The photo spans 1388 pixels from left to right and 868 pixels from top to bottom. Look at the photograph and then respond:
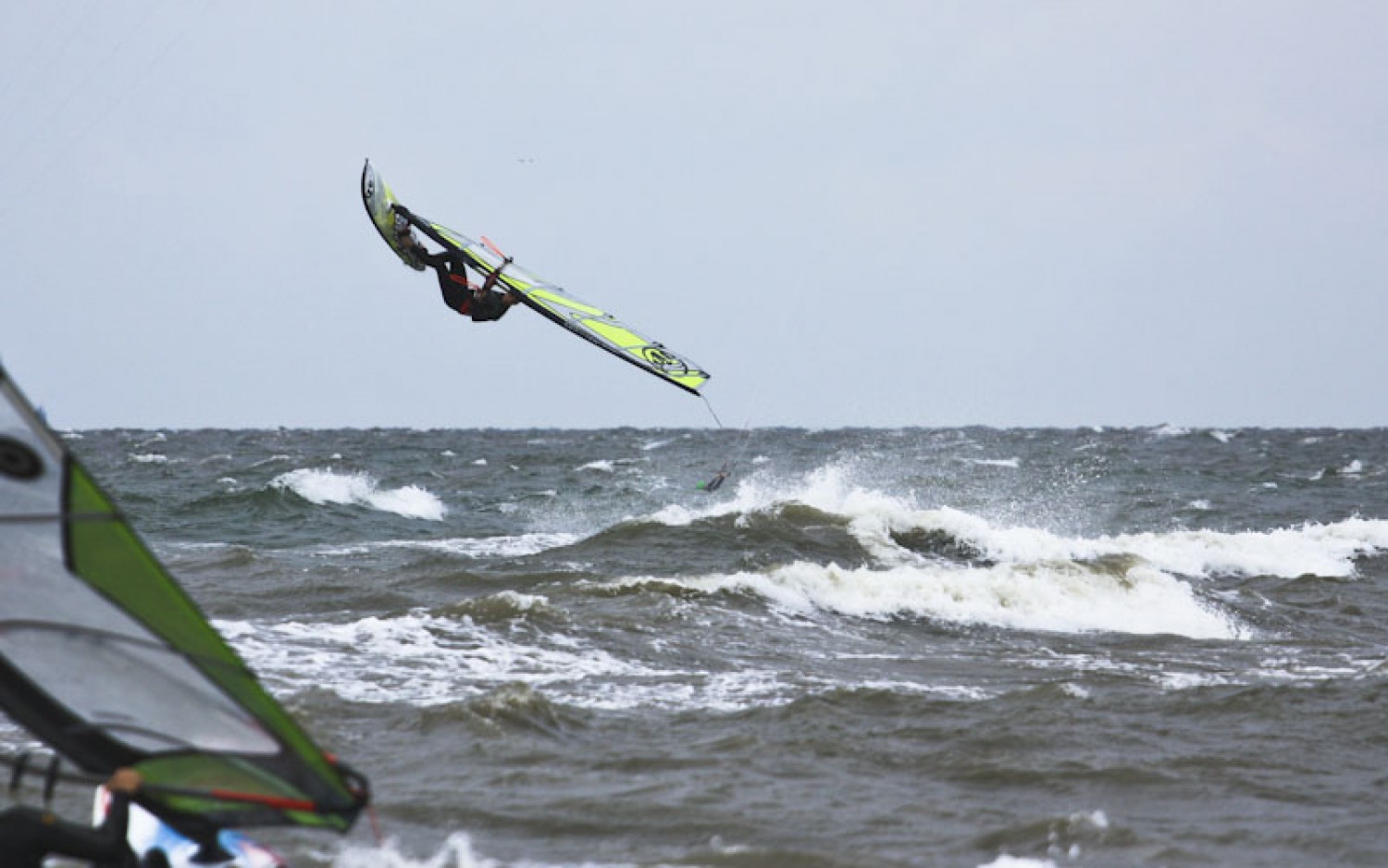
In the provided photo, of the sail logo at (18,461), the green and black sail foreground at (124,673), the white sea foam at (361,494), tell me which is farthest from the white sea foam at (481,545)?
the sail logo at (18,461)

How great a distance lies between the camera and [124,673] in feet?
12.2

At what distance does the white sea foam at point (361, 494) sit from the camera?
2533cm

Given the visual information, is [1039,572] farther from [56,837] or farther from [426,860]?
[56,837]

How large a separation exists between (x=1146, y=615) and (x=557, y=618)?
5797 mm

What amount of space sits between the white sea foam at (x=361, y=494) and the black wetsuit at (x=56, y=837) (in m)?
20.3

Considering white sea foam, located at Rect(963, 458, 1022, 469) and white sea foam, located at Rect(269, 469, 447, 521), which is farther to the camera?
white sea foam, located at Rect(963, 458, 1022, 469)

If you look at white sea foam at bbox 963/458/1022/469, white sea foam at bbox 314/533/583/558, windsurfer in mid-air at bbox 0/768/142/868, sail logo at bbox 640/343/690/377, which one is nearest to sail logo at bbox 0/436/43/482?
windsurfer in mid-air at bbox 0/768/142/868

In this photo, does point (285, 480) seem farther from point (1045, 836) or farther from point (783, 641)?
point (1045, 836)

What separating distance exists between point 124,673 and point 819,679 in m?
6.70

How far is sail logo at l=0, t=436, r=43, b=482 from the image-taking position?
3.15m

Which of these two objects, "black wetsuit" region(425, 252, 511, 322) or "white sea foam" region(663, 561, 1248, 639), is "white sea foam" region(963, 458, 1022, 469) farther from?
"black wetsuit" region(425, 252, 511, 322)

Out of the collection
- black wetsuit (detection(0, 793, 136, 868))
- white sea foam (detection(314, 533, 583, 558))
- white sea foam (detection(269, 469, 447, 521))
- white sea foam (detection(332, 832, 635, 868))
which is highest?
white sea foam (detection(269, 469, 447, 521))

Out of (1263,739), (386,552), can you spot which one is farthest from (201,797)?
(386,552)

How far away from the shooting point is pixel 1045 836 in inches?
248
